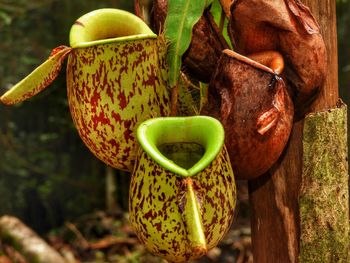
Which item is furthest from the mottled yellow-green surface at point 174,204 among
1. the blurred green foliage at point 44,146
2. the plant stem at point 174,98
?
the blurred green foliage at point 44,146

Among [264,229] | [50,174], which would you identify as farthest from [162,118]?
[50,174]

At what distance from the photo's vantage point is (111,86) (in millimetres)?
927

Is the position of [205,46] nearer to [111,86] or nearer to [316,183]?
[111,86]

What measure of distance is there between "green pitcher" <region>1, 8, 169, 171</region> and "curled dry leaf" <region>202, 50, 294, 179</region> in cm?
11

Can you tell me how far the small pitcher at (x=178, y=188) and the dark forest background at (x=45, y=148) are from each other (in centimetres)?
360

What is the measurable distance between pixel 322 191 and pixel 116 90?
40 centimetres

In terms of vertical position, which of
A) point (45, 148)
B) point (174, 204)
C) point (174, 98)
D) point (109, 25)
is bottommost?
point (45, 148)

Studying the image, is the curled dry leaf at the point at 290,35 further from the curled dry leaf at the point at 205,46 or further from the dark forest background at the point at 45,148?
the dark forest background at the point at 45,148

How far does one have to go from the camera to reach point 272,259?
3.47ft

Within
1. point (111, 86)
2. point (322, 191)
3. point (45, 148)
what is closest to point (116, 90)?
point (111, 86)

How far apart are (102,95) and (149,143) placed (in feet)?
0.42

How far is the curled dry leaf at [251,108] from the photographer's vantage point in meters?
0.89

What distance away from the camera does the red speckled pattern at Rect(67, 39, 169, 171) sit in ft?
3.03

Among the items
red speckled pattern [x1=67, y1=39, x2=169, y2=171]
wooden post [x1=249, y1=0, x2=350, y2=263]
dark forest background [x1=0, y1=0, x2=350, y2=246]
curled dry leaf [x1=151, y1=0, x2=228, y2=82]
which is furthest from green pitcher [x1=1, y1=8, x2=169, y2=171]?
dark forest background [x1=0, y1=0, x2=350, y2=246]
